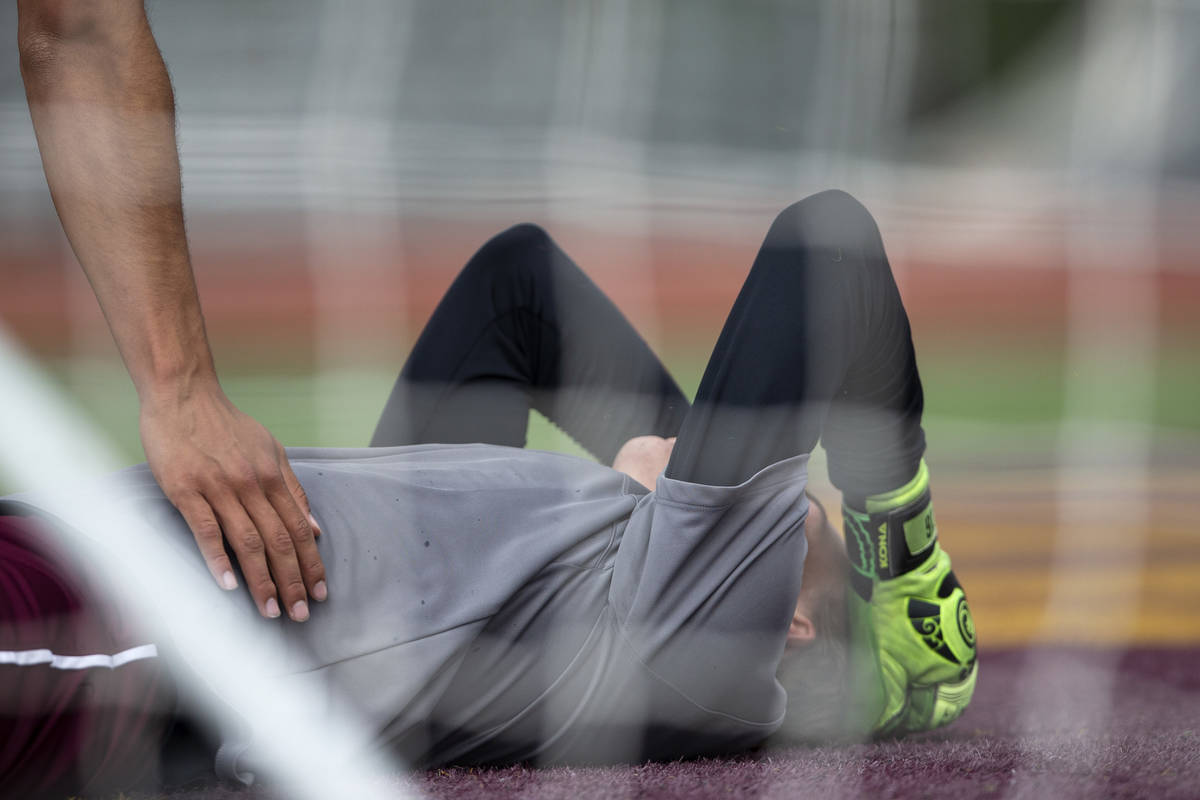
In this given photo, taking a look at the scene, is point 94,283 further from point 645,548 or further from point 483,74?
point 483,74

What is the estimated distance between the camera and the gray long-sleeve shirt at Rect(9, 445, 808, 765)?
56 centimetres

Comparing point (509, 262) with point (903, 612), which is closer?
point (903, 612)

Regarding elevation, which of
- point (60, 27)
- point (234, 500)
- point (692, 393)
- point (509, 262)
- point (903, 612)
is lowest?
point (692, 393)

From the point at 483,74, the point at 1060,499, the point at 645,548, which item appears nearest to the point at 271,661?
the point at 645,548

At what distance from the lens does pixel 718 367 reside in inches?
23.6

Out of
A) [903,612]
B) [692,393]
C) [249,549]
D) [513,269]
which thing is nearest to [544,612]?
[249,549]

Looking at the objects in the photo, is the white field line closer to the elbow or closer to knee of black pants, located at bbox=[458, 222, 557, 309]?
the elbow

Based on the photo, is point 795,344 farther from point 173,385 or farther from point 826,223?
point 173,385

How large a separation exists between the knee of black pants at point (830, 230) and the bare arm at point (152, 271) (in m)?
0.33

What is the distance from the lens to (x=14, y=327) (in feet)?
6.43

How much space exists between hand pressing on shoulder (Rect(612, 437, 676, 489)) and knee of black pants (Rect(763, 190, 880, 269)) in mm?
218

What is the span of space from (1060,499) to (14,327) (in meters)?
1.97

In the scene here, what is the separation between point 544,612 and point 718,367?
0.18 meters

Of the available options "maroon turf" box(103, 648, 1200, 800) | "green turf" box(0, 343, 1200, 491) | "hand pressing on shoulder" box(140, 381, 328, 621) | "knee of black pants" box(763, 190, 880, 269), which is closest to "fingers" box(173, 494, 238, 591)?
"hand pressing on shoulder" box(140, 381, 328, 621)
